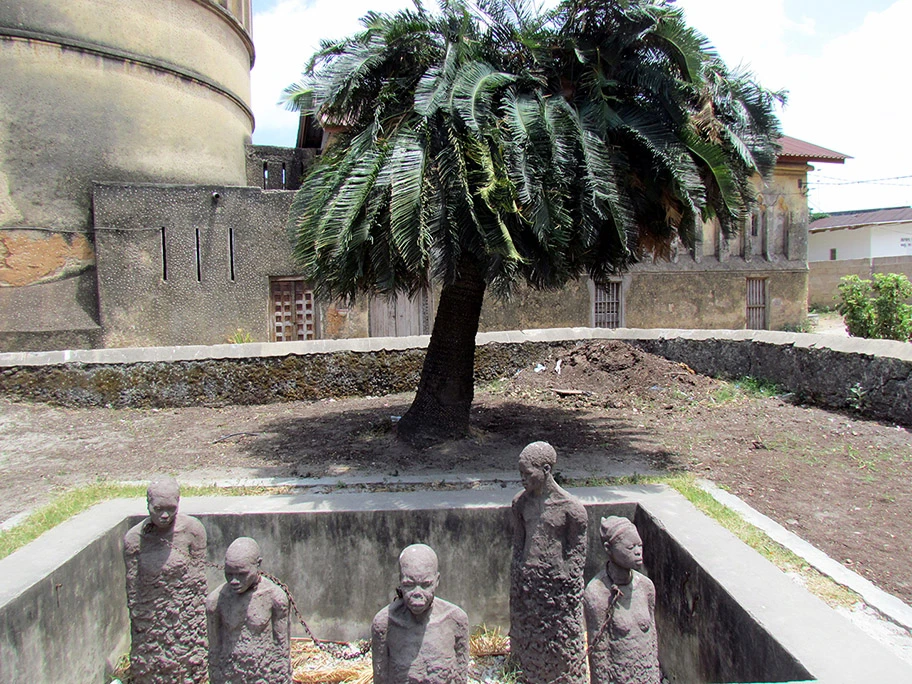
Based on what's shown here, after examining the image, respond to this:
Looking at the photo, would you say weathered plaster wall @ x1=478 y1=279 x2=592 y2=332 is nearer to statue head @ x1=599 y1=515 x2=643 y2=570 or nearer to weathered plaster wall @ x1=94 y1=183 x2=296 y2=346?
weathered plaster wall @ x1=94 y1=183 x2=296 y2=346

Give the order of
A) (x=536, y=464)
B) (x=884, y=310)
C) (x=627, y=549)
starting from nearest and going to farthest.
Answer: (x=627, y=549)
(x=536, y=464)
(x=884, y=310)

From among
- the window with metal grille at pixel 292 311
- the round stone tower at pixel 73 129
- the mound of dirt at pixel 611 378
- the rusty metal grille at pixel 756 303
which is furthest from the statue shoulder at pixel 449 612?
the rusty metal grille at pixel 756 303

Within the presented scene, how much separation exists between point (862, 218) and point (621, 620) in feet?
132

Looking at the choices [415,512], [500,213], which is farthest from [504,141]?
[415,512]

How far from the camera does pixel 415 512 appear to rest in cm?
404

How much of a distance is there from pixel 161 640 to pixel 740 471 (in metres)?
5.05

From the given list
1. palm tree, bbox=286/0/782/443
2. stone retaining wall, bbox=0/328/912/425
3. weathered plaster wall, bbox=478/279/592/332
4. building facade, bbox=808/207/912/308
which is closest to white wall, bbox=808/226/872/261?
building facade, bbox=808/207/912/308

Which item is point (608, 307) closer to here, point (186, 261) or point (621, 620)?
point (186, 261)

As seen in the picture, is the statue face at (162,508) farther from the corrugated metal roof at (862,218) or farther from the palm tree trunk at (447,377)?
the corrugated metal roof at (862,218)

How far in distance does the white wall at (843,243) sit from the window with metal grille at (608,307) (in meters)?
21.3

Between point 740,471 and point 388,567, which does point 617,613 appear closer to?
point 388,567

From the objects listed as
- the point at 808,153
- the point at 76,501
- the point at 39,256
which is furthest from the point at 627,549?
the point at 808,153

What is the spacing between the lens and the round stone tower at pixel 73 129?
13.2 metres

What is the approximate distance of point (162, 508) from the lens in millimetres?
3363
